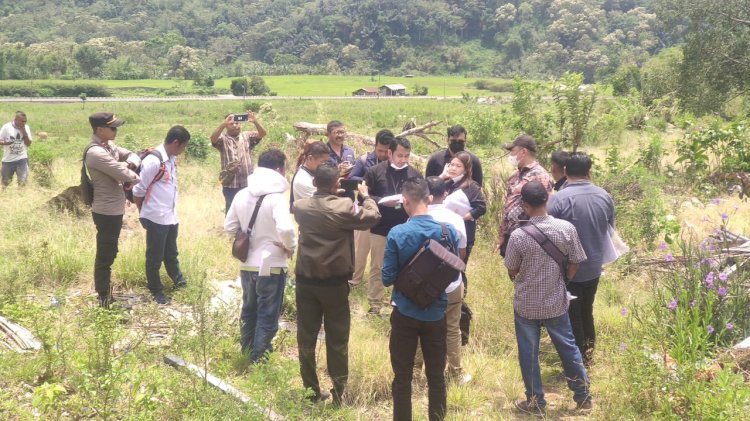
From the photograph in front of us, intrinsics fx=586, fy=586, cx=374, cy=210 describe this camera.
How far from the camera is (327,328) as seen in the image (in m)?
4.15

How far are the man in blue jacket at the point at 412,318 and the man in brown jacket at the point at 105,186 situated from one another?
2.91 metres

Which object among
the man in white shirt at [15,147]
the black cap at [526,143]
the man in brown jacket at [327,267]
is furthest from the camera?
the man in white shirt at [15,147]

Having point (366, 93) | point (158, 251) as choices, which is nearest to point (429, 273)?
point (158, 251)

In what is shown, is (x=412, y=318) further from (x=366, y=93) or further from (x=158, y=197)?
(x=366, y=93)

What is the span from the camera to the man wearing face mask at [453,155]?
5.53 metres

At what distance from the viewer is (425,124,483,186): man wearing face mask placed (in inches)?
218

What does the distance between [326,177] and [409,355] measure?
4.26 feet

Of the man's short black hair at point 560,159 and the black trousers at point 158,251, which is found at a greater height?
the man's short black hair at point 560,159

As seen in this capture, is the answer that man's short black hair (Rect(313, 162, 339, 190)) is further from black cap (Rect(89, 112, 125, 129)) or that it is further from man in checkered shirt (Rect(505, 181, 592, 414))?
black cap (Rect(89, 112, 125, 129))

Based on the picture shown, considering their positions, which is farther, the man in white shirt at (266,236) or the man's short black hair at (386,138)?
the man's short black hair at (386,138)

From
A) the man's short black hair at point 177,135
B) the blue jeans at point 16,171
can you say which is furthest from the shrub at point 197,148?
the man's short black hair at point 177,135

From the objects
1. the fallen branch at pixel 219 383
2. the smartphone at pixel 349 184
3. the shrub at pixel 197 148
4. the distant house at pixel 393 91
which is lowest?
the distant house at pixel 393 91

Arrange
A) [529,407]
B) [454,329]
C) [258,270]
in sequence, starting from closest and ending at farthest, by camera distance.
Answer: [529,407]
[454,329]
[258,270]

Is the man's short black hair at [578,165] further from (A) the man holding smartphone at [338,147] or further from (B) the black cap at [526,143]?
(A) the man holding smartphone at [338,147]
